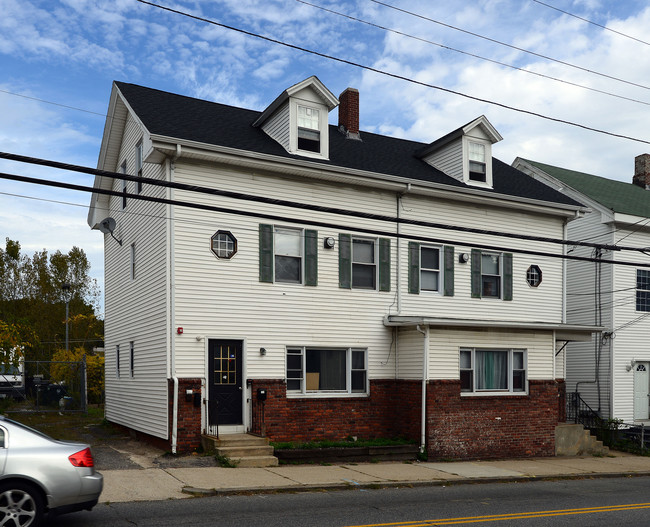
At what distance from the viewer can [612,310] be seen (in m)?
24.3

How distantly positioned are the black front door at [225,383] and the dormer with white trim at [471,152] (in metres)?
9.40

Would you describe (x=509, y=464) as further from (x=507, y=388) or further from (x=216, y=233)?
(x=216, y=233)

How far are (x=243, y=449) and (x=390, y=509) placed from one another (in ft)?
16.6

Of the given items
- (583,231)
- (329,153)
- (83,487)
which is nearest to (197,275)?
(329,153)

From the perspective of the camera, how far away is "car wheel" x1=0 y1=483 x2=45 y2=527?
7.93 meters

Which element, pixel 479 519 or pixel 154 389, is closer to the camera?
pixel 479 519

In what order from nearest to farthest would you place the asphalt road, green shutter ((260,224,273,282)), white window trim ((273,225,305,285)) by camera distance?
the asphalt road, green shutter ((260,224,273,282)), white window trim ((273,225,305,285))

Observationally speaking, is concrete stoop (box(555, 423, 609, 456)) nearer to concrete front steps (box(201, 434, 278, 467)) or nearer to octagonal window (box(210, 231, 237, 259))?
concrete front steps (box(201, 434, 278, 467))

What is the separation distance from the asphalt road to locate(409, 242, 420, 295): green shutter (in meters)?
7.03

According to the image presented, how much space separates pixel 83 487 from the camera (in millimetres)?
8375

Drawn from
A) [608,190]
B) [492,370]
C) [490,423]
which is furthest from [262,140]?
[608,190]

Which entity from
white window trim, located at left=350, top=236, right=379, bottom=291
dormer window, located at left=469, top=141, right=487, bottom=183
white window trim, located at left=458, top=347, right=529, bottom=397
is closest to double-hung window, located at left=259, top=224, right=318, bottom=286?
white window trim, located at left=350, top=236, right=379, bottom=291

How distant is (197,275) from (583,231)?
16.1m

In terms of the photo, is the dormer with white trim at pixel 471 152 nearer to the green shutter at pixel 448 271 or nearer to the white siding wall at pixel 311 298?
the white siding wall at pixel 311 298
